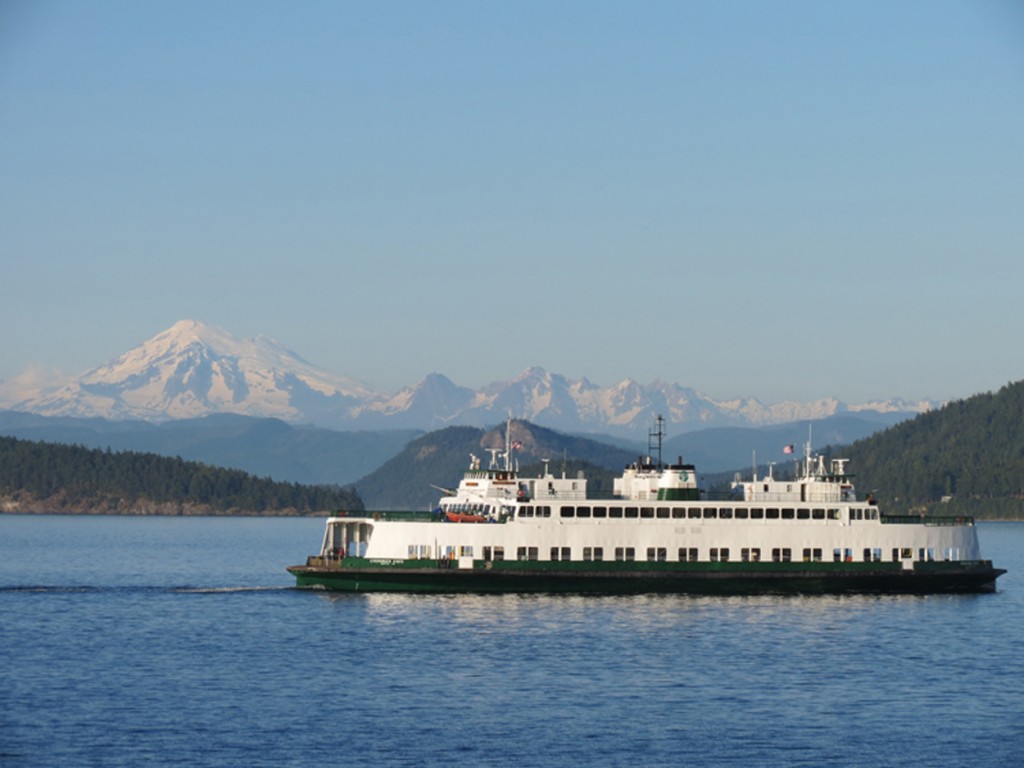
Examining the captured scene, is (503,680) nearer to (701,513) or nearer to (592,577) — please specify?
(592,577)

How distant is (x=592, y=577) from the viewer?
8631 cm

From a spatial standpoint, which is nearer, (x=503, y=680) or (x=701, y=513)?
(x=503, y=680)

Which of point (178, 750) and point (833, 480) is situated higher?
point (833, 480)

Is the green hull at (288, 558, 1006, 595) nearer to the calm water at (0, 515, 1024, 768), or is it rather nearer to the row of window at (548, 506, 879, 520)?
the calm water at (0, 515, 1024, 768)

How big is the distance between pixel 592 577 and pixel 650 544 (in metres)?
3.75

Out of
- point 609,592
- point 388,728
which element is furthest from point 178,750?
point 609,592

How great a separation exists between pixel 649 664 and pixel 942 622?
72.8 feet

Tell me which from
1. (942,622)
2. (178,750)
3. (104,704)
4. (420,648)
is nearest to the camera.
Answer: (178,750)

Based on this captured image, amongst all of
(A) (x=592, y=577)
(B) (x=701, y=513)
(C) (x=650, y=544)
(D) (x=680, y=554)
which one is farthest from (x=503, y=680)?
(B) (x=701, y=513)

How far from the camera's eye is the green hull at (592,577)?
85.9 metres

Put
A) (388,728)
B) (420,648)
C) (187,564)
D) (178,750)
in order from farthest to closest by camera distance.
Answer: (187,564) < (420,648) < (388,728) < (178,750)

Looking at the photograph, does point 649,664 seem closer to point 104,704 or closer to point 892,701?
point 892,701

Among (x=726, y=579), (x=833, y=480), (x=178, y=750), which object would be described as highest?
(x=833, y=480)

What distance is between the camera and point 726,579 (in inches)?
3433
